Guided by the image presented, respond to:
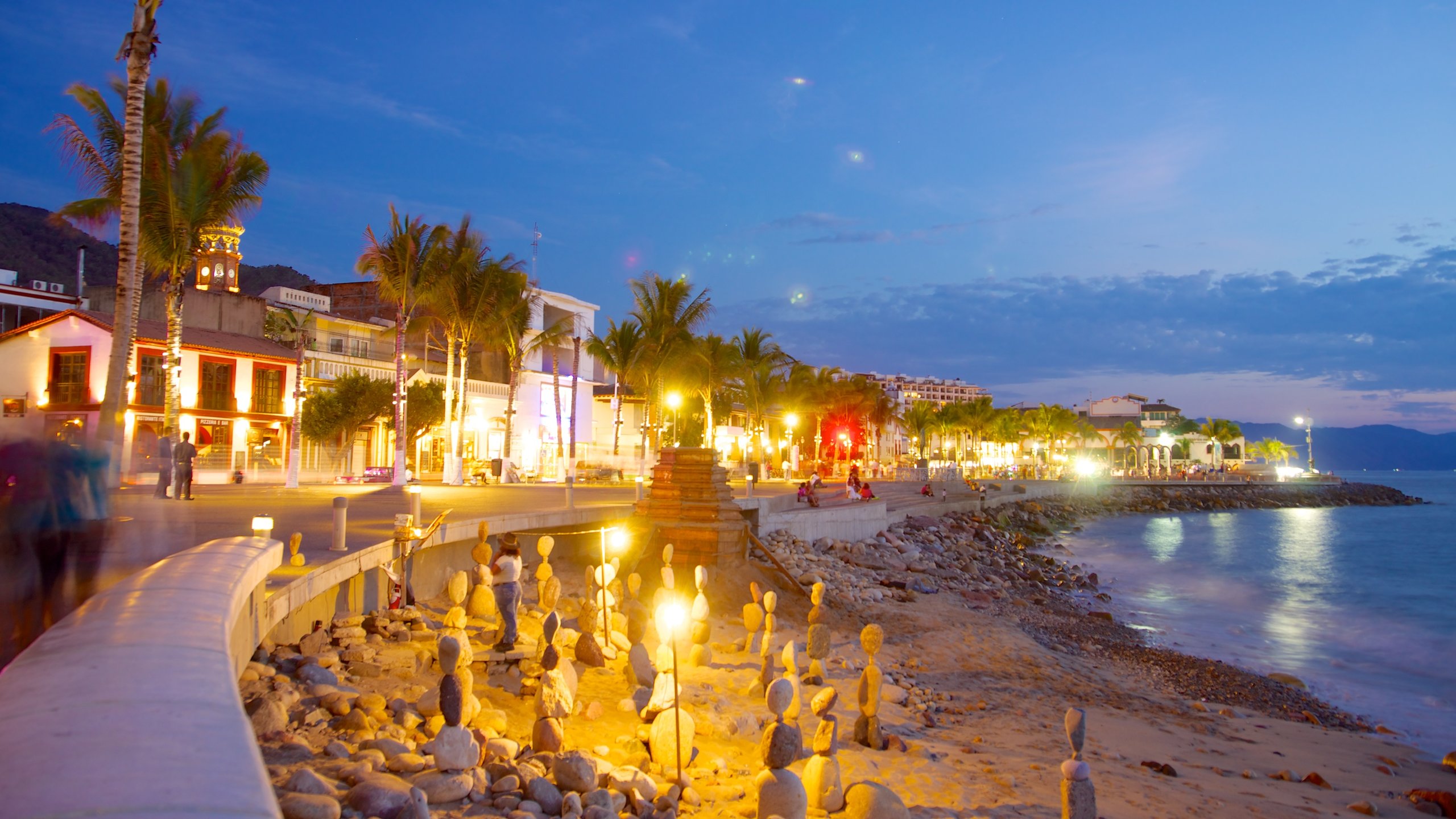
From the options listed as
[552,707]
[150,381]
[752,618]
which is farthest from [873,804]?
[150,381]

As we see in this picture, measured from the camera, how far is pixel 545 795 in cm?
494

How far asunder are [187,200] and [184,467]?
7.85 metres

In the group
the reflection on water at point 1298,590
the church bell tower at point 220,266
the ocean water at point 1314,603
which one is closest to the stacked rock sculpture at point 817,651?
the ocean water at point 1314,603

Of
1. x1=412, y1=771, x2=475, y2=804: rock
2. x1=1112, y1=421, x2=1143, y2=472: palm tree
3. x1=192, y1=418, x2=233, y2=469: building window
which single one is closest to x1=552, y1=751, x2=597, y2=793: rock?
x1=412, y1=771, x2=475, y2=804: rock

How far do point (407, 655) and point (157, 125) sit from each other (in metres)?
19.8

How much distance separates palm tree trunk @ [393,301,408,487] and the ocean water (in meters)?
20.7

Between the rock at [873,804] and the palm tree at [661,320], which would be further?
the palm tree at [661,320]

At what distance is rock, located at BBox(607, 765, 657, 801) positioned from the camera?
18.1 feet

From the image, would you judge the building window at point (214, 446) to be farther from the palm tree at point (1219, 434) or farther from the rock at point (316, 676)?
the palm tree at point (1219, 434)

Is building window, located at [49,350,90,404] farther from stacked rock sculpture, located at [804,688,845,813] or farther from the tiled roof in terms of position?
stacked rock sculpture, located at [804,688,845,813]

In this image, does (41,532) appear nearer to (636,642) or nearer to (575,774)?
(575,774)

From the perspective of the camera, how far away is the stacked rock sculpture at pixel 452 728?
490 centimetres

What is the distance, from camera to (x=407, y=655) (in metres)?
7.81

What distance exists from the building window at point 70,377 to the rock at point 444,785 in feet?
117
